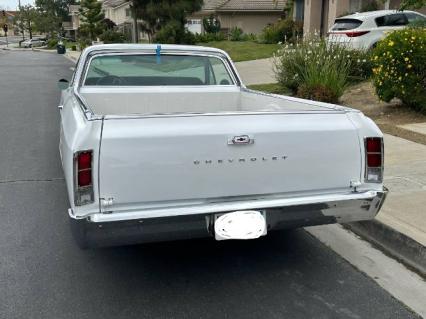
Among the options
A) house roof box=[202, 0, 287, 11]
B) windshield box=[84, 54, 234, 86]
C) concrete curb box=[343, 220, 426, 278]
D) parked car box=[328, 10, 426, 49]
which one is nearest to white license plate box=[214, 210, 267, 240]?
concrete curb box=[343, 220, 426, 278]

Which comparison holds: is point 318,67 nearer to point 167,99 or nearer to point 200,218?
point 167,99

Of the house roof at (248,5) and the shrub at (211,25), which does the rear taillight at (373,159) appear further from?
the house roof at (248,5)

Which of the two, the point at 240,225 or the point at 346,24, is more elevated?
the point at 346,24

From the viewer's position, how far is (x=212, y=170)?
10.8ft

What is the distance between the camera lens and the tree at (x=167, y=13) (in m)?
29.7

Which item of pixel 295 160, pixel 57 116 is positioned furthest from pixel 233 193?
pixel 57 116

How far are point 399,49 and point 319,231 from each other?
17.8 ft

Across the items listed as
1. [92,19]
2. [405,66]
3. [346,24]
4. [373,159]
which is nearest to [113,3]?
[92,19]

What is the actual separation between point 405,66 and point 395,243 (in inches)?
218

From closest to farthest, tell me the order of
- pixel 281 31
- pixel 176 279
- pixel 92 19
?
pixel 176 279 < pixel 281 31 < pixel 92 19

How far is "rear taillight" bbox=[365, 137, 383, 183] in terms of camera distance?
3.58 metres

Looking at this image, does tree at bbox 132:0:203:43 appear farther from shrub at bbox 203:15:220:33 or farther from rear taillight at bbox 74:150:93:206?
rear taillight at bbox 74:150:93:206

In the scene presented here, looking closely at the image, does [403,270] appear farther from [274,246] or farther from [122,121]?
[122,121]

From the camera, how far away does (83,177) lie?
3090 mm
